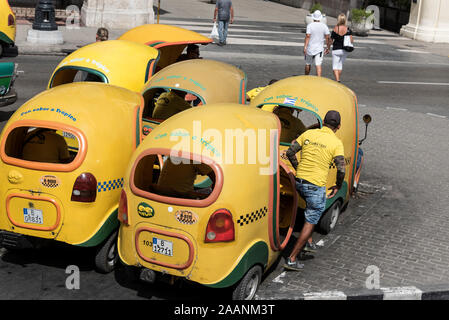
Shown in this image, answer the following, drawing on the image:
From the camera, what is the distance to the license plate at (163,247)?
20.7 ft

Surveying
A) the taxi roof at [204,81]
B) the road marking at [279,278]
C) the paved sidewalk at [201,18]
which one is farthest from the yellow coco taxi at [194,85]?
the paved sidewalk at [201,18]

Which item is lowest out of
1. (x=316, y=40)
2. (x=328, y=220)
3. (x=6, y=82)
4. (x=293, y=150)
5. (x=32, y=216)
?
(x=328, y=220)

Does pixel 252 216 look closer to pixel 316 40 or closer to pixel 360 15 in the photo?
pixel 316 40

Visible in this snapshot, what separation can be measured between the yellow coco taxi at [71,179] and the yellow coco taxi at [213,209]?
1.32ft

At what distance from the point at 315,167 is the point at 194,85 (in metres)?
2.68

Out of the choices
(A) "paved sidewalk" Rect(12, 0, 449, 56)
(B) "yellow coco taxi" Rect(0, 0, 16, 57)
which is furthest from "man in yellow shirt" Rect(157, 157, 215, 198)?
(A) "paved sidewalk" Rect(12, 0, 449, 56)

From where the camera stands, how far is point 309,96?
8.73 meters

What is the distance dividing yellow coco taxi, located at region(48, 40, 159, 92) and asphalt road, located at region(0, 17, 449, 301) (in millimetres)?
3043

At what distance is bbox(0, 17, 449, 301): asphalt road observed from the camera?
7.01m

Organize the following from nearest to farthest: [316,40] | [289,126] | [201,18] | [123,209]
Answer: [123,209]
[289,126]
[316,40]
[201,18]

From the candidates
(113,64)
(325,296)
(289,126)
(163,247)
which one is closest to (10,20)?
(113,64)

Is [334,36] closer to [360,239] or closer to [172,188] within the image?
[360,239]

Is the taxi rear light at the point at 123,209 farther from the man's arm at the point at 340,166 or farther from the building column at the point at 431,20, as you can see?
the building column at the point at 431,20
